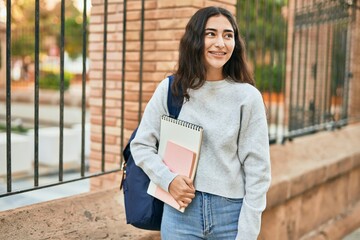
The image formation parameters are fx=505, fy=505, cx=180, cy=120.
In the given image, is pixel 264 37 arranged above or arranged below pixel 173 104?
above

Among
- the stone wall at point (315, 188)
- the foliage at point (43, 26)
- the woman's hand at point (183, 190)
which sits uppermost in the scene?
the foliage at point (43, 26)

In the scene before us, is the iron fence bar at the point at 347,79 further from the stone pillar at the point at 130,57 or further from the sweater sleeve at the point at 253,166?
the sweater sleeve at the point at 253,166

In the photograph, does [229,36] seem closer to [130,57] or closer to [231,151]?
[231,151]

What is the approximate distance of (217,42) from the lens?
2.18m

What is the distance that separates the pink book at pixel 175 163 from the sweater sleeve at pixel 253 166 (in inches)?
9.3

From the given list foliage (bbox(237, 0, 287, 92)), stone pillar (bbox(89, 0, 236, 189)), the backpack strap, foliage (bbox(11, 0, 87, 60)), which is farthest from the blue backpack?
foliage (bbox(11, 0, 87, 60))

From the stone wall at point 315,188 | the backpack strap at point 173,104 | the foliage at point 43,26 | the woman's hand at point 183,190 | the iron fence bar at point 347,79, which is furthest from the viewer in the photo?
the foliage at point 43,26

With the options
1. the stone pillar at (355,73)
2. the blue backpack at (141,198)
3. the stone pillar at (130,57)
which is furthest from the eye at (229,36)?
the stone pillar at (355,73)

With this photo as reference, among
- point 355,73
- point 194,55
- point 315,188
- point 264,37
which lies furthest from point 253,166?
point 355,73

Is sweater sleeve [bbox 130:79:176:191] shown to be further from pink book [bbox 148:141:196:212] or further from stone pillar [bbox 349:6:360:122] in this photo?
stone pillar [bbox 349:6:360:122]

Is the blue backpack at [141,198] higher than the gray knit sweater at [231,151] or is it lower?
A: lower

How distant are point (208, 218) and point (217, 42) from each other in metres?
0.76

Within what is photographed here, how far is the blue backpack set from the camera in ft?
7.48

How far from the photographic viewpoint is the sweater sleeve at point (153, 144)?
2.19 metres
